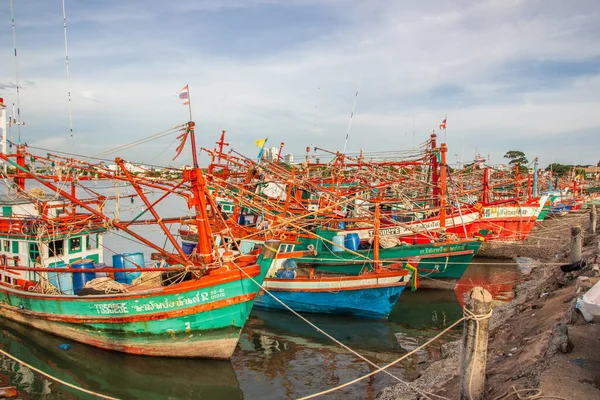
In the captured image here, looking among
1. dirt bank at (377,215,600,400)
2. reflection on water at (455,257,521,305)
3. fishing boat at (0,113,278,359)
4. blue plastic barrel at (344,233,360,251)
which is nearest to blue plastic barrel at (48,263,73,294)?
fishing boat at (0,113,278,359)

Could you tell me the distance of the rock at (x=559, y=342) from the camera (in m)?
6.73

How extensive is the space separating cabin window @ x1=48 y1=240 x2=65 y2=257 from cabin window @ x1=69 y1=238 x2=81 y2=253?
0.27 meters

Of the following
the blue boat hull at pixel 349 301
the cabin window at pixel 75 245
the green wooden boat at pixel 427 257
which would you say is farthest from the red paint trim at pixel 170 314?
the green wooden boat at pixel 427 257

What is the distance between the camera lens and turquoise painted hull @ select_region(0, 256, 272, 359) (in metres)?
11.9

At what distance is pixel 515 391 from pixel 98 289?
37.1 ft

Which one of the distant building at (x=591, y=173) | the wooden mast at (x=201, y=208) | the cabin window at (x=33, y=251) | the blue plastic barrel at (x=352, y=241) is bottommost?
the blue plastic barrel at (x=352, y=241)

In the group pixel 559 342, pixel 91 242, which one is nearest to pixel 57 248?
pixel 91 242

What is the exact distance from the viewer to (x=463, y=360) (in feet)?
20.9

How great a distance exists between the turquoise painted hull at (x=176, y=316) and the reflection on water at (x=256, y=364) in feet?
1.58

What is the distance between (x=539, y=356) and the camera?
713 cm

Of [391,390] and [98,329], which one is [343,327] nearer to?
[391,390]

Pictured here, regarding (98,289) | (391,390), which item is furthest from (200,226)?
(391,390)

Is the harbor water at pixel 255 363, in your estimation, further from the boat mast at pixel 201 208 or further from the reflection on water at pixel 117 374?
the boat mast at pixel 201 208

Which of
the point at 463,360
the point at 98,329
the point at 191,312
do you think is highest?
the point at 463,360
